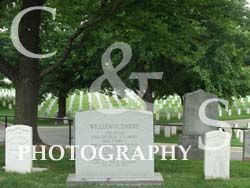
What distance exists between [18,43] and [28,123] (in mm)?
2515

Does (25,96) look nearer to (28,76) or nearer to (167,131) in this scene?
(28,76)

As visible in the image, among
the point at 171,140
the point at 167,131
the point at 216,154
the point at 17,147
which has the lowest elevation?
the point at 171,140

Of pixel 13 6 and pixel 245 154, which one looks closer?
pixel 245 154

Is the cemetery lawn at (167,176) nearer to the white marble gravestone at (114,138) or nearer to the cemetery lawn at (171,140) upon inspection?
the white marble gravestone at (114,138)

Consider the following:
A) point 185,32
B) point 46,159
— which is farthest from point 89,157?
point 185,32

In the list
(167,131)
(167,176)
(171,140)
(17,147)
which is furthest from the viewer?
(167,131)

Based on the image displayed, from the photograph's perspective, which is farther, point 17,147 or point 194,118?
point 194,118

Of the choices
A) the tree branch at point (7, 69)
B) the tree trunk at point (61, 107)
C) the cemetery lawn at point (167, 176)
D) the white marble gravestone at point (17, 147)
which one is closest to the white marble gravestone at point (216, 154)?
the cemetery lawn at point (167, 176)

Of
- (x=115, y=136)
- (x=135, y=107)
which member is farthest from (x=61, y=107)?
(x=115, y=136)

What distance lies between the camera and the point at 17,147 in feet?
32.5

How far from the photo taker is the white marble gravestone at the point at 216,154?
960cm

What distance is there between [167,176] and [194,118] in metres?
5.12

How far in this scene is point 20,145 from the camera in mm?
9867

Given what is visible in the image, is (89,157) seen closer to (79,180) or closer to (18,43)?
(79,180)
